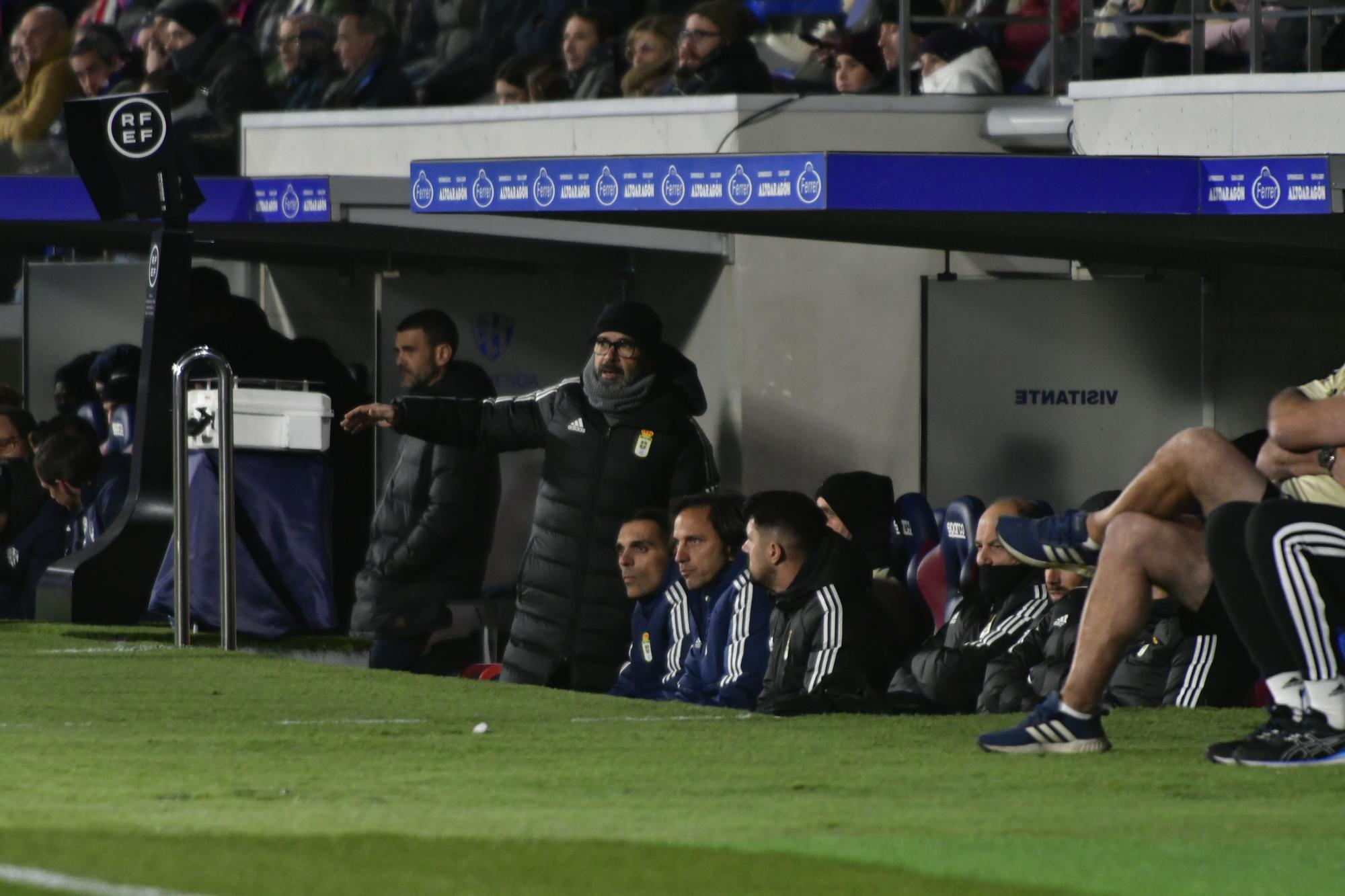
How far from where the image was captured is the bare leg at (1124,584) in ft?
19.4

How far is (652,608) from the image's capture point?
8398 millimetres

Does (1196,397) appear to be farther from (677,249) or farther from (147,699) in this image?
(147,699)

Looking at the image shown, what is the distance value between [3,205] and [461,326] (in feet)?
8.70

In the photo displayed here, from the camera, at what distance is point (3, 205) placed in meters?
13.0

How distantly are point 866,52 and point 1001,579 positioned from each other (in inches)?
176

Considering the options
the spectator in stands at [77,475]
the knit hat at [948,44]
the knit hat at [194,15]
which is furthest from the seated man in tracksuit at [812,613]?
the knit hat at [194,15]

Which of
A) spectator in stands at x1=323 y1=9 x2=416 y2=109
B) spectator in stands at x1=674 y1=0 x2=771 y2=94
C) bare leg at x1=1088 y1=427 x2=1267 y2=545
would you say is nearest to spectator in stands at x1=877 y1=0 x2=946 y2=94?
spectator in stands at x1=674 y1=0 x2=771 y2=94

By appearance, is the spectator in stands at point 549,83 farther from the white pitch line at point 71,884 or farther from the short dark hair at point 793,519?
the white pitch line at point 71,884

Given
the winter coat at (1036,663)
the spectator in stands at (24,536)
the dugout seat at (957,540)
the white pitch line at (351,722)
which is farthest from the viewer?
the spectator in stands at (24,536)

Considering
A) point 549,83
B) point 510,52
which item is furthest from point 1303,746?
point 510,52

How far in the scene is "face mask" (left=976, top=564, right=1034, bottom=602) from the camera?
335 inches

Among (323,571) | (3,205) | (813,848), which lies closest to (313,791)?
(813,848)

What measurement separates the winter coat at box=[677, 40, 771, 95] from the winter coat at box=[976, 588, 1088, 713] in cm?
448

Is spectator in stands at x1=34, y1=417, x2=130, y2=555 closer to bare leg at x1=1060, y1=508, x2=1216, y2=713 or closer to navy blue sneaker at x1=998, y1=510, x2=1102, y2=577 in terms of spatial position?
navy blue sneaker at x1=998, y1=510, x2=1102, y2=577
